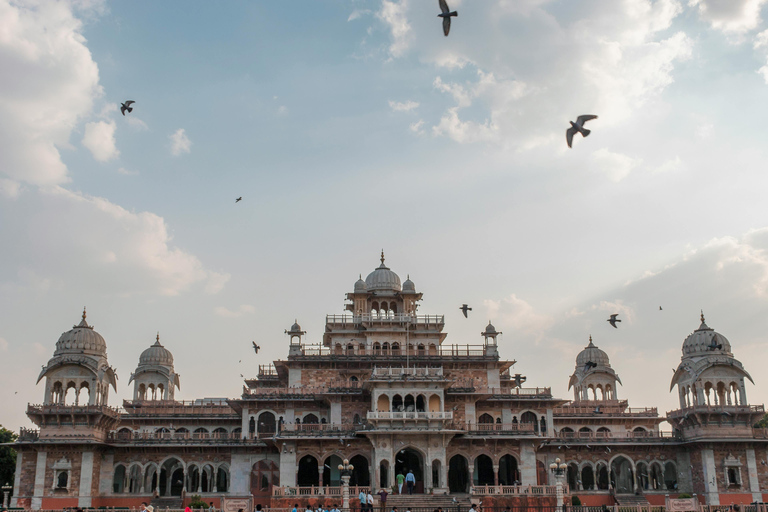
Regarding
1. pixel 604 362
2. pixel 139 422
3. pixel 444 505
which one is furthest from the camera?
pixel 604 362

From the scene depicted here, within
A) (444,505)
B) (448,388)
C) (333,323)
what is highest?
(333,323)

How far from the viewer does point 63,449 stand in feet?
183

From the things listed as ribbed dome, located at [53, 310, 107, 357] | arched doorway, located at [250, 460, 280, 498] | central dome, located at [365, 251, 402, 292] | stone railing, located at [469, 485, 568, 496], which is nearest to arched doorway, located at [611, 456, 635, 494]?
stone railing, located at [469, 485, 568, 496]

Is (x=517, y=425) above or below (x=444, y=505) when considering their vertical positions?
above

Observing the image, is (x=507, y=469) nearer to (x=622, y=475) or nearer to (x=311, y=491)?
(x=622, y=475)

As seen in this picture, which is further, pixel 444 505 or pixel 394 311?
pixel 394 311

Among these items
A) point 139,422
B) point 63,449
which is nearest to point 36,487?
point 63,449

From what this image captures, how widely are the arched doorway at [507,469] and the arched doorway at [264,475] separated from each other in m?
17.0

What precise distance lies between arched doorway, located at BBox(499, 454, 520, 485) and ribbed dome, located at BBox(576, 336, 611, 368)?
Answer: 2202 centimetres

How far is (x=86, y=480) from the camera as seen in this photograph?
55406 mm

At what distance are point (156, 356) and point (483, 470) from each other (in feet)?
114

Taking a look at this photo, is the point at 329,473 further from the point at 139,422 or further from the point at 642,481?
the point at 642,481

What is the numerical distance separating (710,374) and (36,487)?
5180cm

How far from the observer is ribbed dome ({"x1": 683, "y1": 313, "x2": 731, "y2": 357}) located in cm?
6264
